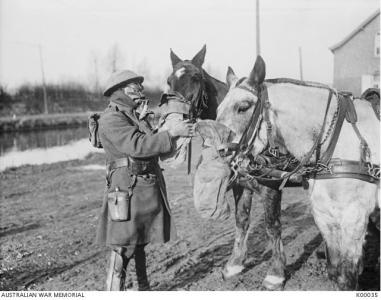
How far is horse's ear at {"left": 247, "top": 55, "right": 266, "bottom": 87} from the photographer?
2.80m

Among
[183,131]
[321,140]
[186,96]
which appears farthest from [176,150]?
[321,140]

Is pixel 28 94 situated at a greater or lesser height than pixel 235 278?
greater

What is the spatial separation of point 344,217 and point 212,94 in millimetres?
2039

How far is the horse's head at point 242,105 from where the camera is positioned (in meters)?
2.80

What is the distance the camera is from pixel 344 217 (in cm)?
282

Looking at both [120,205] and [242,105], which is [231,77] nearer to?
[242,105]

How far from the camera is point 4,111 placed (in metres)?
22.9

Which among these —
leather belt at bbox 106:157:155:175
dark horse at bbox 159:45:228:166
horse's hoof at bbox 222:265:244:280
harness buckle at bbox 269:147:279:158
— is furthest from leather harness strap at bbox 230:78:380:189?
horse's hoof at bbox 222:265:244:280

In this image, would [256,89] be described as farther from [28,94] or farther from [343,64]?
[28,94]

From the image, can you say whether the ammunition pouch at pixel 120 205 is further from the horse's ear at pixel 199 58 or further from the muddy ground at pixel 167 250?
the horse's ear at pixel 199 58

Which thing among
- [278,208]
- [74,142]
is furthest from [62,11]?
[74,142]

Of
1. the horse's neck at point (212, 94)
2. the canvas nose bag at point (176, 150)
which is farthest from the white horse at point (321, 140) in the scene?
the horse's neck at point (212, 94)

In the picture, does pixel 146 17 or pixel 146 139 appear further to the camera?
pixel 146 17

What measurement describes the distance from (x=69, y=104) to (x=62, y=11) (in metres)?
22.4
